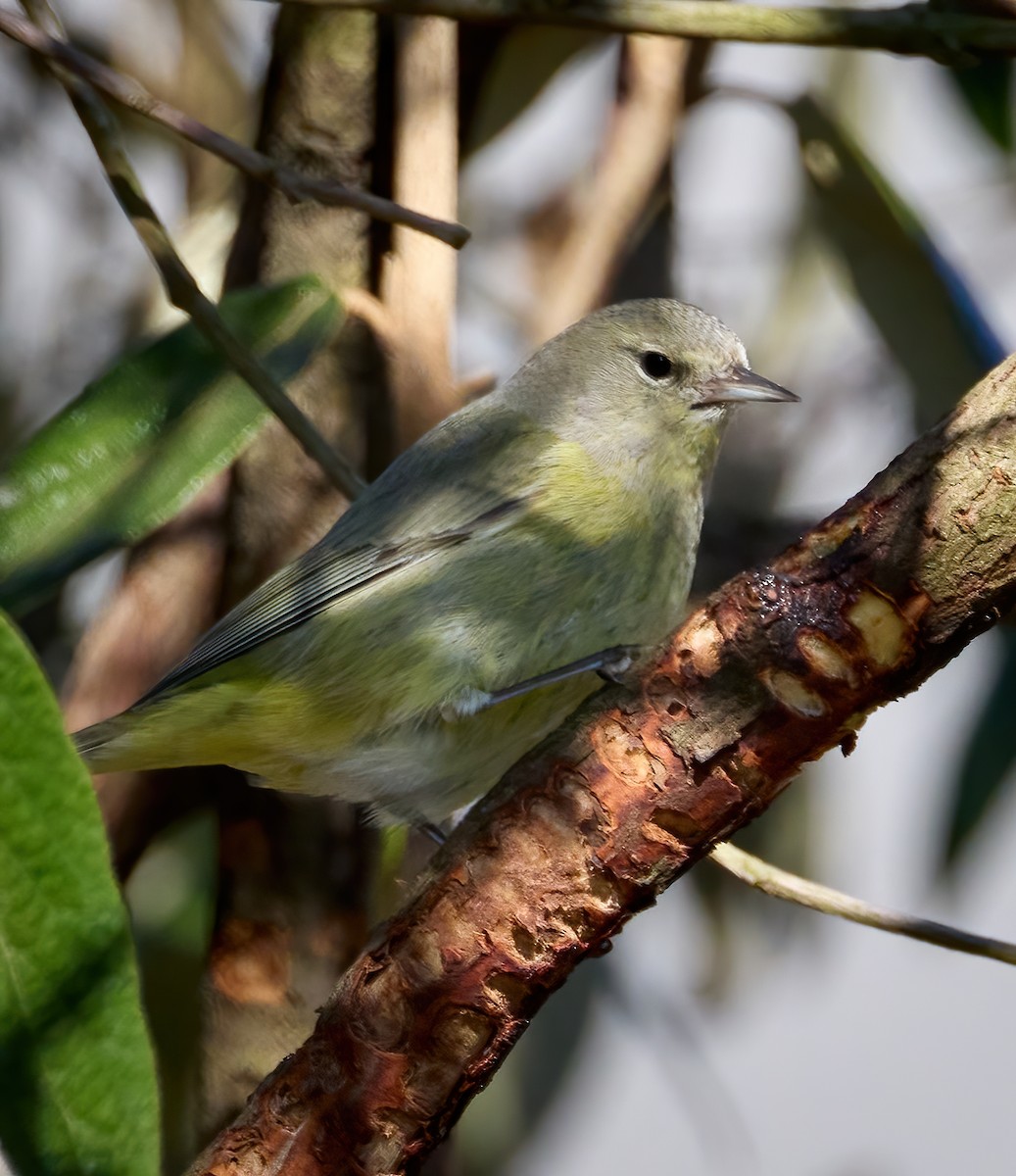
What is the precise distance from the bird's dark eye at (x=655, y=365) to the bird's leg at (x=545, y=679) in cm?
75

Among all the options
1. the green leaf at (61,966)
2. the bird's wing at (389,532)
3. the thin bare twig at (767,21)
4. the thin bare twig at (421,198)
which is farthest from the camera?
the thin bare twig at (421,198)

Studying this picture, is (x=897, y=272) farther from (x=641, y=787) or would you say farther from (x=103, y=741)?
(x=641, y=787)

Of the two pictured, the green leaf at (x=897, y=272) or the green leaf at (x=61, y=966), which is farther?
the green leaf at (x=897, y=272)

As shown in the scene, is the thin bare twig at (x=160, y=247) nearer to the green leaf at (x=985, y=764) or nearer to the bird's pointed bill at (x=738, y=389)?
the bird's pointed bill at (x=738, y=389)

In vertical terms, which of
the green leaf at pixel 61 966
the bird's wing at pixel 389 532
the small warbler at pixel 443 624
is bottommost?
the green leaf at pixel 61 966

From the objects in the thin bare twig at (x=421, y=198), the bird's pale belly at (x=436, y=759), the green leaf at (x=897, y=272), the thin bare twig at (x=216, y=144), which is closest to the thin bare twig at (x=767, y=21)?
the thin bare twig at (x=216, y=144)

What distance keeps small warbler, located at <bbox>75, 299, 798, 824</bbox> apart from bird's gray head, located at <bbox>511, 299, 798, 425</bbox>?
0.21 ft

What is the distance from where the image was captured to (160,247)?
82.8 inches

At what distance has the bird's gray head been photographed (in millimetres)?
2834

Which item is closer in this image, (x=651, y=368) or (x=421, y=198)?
(x=421, y=198)

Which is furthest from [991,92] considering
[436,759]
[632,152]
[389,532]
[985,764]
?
[436,759]

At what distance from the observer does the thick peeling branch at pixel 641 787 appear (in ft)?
4.18

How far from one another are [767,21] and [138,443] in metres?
1.15

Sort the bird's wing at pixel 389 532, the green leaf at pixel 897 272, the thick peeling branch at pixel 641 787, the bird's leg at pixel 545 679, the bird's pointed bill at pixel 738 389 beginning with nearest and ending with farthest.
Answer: the thick peeling branch at pixel 641 787
the bird's leg at pixel 545 679
the bird's wing at pixel 389 532
the bird's pointed bill at pixel 738 389
the green leaf at pixel 897 272
